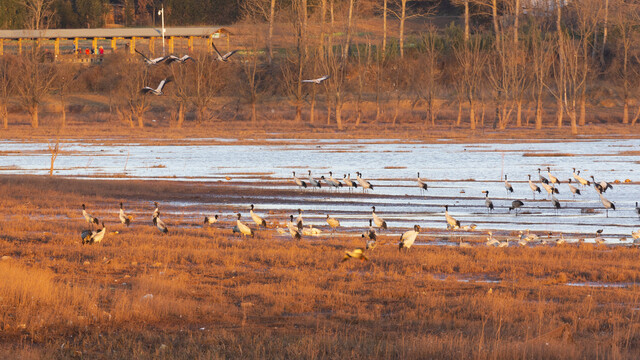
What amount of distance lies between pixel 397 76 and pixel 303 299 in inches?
2351

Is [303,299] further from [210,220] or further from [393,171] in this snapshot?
[393,171]

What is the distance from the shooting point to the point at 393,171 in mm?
34531

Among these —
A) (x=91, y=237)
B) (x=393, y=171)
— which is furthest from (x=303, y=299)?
(x=393, y=171)

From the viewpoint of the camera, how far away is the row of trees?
5978 centimetres

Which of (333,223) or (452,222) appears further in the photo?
(333,223)

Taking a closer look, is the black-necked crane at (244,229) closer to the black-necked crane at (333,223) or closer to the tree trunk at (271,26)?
the black-necked crane at (333,223)

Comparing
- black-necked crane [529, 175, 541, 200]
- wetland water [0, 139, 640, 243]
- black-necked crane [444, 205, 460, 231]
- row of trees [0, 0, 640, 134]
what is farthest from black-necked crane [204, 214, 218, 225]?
row of trees [0, 0, 640, 134]

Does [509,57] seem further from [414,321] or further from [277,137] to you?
[414,321]

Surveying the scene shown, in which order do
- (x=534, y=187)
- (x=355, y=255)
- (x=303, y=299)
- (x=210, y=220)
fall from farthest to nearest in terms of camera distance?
(x=534, y=187) < (x=210, y=220) < (x=355, y=255) < (x=303, y=299)

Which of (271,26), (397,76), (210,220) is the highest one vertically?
(271,26)

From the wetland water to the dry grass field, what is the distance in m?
4.59

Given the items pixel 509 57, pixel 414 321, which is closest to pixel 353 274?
pixel 414 321

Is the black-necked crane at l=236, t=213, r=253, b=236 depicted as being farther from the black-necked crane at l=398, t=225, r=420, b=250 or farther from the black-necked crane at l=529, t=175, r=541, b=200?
the black-necked crane at l=529, t=175, r=541, b=200

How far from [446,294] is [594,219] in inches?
440
